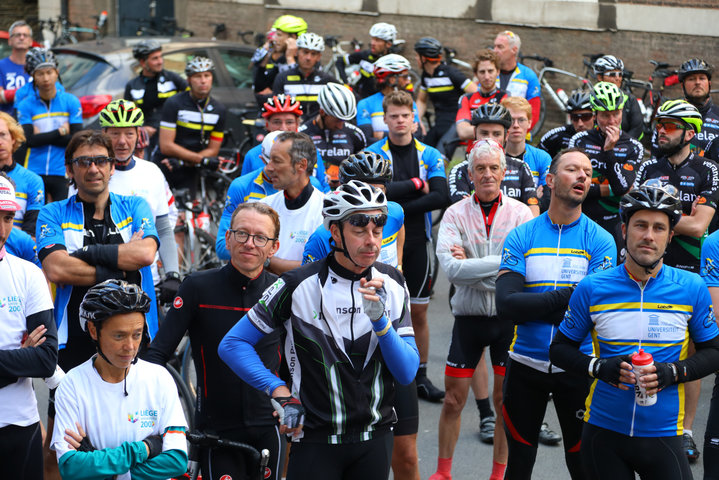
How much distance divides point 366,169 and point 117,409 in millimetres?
2557

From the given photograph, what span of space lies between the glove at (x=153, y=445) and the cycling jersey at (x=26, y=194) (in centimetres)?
342

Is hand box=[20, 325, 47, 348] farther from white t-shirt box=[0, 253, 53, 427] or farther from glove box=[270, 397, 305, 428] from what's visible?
glove box=[270, 397, 305, 428]

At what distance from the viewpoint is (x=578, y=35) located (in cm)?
1669

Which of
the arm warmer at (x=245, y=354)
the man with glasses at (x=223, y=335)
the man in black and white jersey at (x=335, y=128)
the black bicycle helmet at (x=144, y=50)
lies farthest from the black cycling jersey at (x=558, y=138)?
the arm warmer at (x=245, y=354)

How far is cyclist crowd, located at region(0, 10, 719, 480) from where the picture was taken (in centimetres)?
415

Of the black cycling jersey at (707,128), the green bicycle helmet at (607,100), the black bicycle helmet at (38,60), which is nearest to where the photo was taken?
the green bicycle helmet at (607,100)

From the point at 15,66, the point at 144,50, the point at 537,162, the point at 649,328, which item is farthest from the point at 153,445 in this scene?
the point at 15,66

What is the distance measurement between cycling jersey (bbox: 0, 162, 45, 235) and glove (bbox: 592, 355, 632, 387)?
4463 millimetres

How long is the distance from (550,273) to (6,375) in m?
2.96

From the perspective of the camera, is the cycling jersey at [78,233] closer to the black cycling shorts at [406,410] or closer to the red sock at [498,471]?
the black cycling shorts at [406,410]

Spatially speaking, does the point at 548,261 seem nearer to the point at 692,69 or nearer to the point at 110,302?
the point at 110,302

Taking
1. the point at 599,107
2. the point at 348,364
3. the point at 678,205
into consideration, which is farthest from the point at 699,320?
the point at 599,107

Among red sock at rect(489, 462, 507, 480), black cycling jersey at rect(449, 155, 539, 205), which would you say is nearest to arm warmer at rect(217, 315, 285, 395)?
red sock at rect(489, 462, 507, 480)

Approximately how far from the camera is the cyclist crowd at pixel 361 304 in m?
4.15
